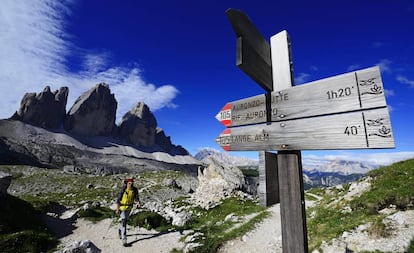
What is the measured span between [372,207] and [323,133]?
975cm

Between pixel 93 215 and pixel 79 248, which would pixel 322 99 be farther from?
pixel 93 215

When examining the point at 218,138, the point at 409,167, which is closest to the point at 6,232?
the point at 218,138

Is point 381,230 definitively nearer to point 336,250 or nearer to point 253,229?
point 336,250

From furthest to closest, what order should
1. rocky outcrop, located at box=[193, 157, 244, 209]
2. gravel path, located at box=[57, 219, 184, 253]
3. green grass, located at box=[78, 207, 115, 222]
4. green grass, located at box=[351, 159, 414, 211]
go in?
rocky outcrop, located at box=[193, 157, 244, 209] < green grass, located at box=[78, 207, 115, 222] < gravel path, located at box=[57, 219, 184, 253] < green grass, located at box=[351, 159, 414, 211]

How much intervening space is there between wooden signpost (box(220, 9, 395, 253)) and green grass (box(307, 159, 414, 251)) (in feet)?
20.5

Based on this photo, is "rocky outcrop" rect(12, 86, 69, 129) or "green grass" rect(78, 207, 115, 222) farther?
"rocky outcrop" rect(12, 86, 69, 129)

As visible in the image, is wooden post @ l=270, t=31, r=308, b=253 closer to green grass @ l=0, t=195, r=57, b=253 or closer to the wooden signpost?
→ the wooden signpost

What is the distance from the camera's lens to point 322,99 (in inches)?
120

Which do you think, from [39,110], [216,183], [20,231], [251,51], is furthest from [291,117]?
[39,110]

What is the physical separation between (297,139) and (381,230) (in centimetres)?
682

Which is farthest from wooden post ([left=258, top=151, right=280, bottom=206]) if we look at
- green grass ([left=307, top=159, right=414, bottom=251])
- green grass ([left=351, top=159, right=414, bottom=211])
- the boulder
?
green grass ([left=351, top=159, right=414, bottom=211])

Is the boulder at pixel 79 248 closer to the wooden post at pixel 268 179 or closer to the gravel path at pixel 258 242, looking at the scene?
the gravel path at pixel 258 242

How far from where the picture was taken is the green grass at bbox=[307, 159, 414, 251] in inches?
325

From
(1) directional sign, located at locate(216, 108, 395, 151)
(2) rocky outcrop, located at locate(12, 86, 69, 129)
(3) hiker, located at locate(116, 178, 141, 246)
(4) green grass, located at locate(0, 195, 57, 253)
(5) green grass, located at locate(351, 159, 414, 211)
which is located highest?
(2) rocky outcrop, located at locate(12, 86, 69, 129)
